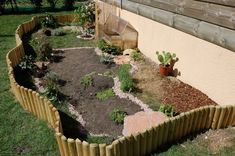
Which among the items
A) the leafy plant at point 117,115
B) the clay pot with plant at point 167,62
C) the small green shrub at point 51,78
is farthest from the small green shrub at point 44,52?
the leafy plant at point 117,115

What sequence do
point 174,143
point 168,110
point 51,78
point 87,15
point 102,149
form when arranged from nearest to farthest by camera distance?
point 102,149 < point 174,143 < point 168,110 < point 51,78 < point 87,15

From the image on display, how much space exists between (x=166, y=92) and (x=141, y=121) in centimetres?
210

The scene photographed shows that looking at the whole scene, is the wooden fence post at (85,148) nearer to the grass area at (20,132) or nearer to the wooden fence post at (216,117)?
the grass area at (20,132)

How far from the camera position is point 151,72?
36.7 feet

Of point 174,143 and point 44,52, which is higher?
point 44,52

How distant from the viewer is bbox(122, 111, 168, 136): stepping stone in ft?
25.9

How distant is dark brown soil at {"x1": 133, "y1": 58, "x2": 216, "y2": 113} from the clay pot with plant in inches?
9.4

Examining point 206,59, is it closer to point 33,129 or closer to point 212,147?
point 212,147

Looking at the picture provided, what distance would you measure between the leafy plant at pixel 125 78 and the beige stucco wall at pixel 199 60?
1463mm

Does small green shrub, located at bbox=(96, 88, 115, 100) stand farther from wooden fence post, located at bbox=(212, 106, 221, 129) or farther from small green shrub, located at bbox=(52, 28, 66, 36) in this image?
small green shrub, located at bbox=(52, 28, 66, 36)

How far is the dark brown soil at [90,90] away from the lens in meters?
8.52

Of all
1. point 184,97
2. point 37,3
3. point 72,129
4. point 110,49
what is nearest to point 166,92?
point 184,97

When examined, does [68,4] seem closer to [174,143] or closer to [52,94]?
[52,94]

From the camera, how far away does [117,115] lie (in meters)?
8.66
